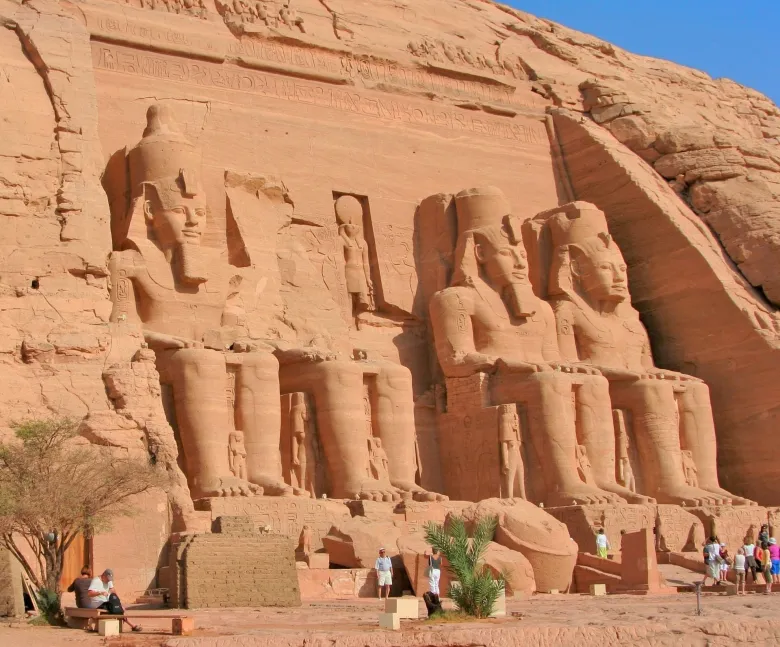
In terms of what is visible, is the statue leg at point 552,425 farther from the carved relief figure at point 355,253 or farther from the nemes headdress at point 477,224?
the carved relief figure at point 355,253

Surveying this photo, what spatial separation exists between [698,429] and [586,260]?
7.50ft

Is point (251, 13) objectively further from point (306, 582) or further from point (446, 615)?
point (446, 615)

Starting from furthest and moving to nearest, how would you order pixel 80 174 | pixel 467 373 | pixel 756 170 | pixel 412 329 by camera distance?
1. pixel 756 170
2. pixel 412 329
3. pixel 467 373
4. pixel 80 174

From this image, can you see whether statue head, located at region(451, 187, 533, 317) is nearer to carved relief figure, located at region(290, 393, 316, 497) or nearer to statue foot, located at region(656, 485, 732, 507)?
statue foot, located at region(656, 485, 732, 507)

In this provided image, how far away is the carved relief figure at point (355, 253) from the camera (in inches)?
628

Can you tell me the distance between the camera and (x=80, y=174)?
12797mm

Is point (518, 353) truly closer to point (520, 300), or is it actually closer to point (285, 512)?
point (520, 300)

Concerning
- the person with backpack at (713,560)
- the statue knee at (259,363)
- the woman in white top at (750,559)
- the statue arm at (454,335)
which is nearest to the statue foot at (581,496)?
the statue arm at (454,335)

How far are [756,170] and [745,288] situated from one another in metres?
1.84

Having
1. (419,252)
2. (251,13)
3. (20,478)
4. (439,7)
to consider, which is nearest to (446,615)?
(20,478)

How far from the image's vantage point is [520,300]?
A: 1568cm

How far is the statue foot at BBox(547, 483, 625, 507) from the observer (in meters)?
14.0

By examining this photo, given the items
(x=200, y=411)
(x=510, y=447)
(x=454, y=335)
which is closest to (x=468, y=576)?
(x=200, y=411)

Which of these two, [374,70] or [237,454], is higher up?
[374,70]
